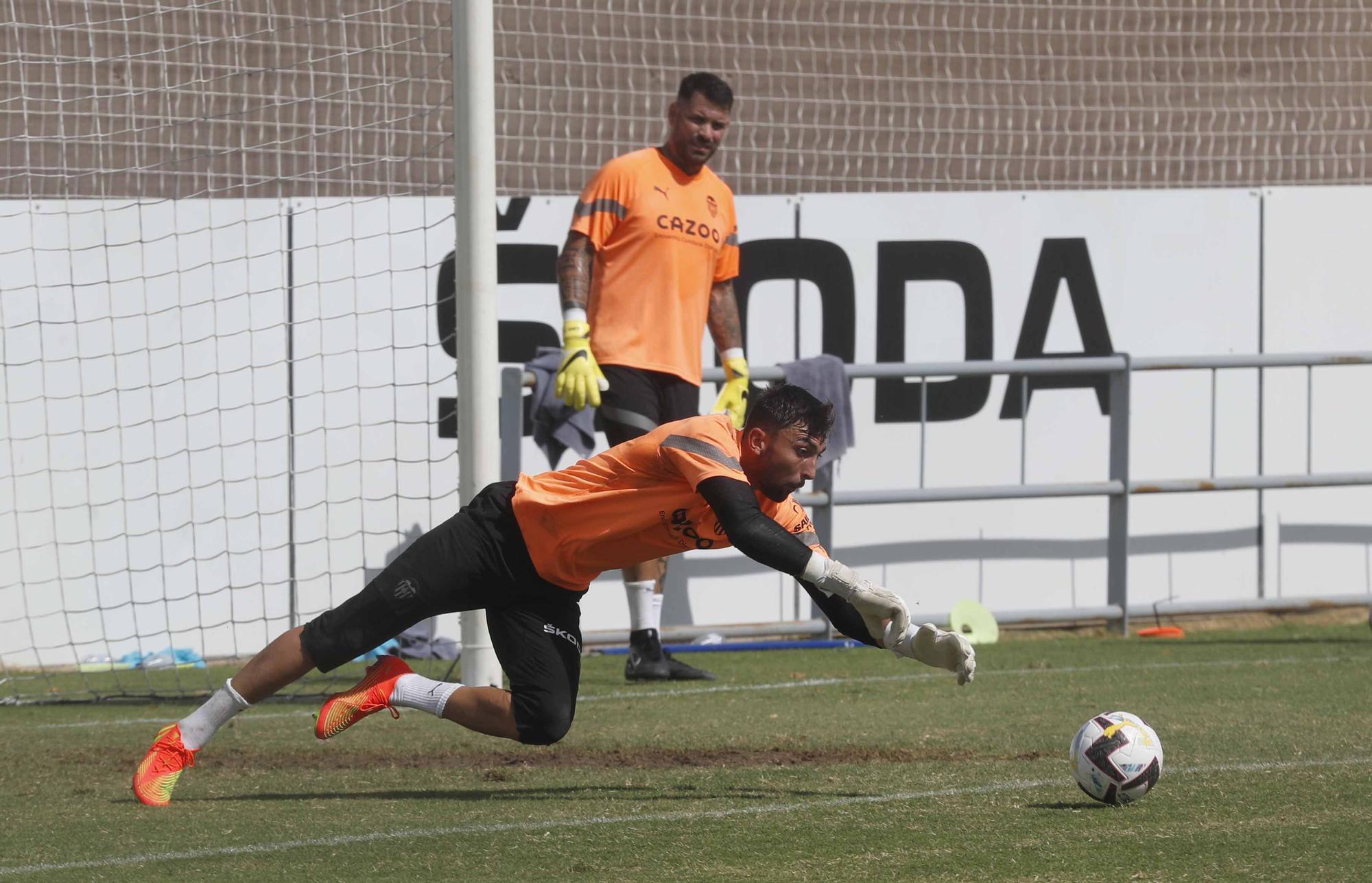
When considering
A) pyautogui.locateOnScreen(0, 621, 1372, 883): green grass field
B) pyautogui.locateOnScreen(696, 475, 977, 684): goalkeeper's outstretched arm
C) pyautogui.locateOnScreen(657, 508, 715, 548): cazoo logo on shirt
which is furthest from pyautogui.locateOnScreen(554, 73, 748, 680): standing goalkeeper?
pyautogui.locateOnScreen(696, 475, 977, 684): goalkeeper's outstretched arm

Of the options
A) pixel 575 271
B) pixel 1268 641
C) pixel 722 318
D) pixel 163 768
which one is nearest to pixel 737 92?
pixel 722 318

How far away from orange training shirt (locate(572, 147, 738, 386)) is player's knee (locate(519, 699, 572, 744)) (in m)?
2.67

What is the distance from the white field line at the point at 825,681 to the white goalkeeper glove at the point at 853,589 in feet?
8.55

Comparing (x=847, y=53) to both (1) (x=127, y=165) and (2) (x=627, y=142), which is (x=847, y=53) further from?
(1) (x=127, y=165)

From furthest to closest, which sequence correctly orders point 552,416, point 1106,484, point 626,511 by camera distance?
point 1106,484
point 552,416
point 626,511

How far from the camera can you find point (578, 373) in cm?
738

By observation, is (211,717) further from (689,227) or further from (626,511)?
(689,227)

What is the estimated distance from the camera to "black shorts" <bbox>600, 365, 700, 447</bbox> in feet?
24.8

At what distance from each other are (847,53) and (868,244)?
1.23 meters

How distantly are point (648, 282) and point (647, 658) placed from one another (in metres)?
1.67

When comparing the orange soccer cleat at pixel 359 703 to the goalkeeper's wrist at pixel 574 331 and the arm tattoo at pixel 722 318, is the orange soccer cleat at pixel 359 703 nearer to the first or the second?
the goalkeeper's wrist at pixel 574 331

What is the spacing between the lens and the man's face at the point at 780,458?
485 cm

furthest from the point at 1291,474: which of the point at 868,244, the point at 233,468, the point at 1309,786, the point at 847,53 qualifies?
the point at 233,468

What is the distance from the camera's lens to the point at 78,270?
8.74 meters
